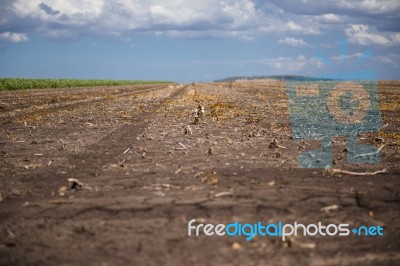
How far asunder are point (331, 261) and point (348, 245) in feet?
1.44

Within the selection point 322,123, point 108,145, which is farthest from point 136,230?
point 322,123

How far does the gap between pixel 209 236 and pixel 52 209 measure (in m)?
2.08

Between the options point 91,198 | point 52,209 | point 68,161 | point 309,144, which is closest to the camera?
point 52,209

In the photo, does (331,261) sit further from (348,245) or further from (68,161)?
(68,161)

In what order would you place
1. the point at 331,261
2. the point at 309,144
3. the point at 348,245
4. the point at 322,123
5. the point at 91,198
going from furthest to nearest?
the point at 322,123 → the point at 309,144 → the point at 91,198 → the point at 348,245 → the point at 331,261

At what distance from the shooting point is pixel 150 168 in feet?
21.5

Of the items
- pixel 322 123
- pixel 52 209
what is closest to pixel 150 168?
pixel 52 209

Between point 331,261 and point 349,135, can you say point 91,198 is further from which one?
point 349,135

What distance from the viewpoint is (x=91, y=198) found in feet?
16.3

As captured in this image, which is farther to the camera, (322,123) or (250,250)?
(322,123)

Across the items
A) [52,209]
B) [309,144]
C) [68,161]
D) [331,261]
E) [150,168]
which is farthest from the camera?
[309,144]
